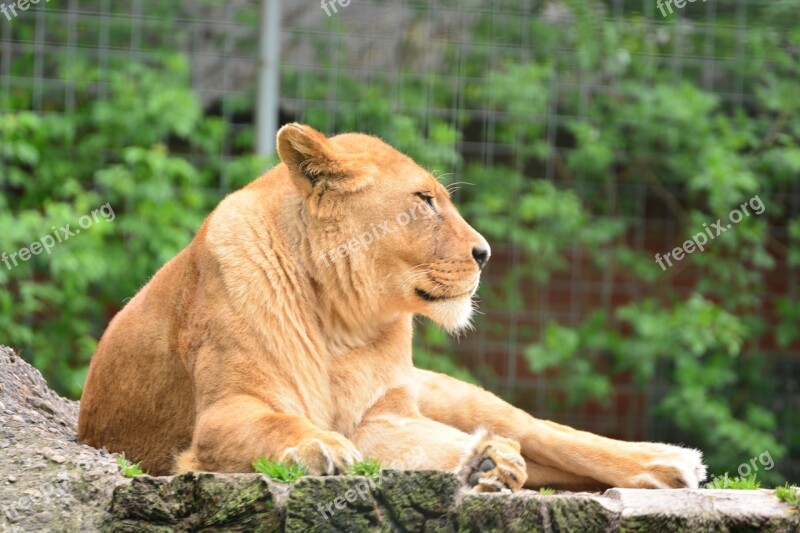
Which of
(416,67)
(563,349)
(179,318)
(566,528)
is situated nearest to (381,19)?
(416,67)

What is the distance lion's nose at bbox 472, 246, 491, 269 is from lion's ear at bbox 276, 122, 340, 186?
0.54 m

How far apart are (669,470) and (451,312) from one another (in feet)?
2.82

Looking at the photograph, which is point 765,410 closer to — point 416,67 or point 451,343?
point 451,343

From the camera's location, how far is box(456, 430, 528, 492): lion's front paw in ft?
10.8

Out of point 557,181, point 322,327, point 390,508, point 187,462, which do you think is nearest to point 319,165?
point 322,327

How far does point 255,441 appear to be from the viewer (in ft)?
11.1

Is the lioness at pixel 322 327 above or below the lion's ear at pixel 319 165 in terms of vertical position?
below

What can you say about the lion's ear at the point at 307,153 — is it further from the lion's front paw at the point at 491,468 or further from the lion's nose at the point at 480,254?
the lion's front paw at the point at 491,468

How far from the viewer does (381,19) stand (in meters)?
7.91

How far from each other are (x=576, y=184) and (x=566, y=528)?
18.4 feet

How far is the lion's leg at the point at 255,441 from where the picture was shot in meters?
3.18

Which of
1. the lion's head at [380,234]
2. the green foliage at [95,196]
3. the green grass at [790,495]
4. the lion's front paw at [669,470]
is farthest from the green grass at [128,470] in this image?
the green foliage at [95,196]

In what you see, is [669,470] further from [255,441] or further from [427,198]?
[255,441]

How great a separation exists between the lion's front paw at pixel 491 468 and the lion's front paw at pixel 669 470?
22.5 inches
